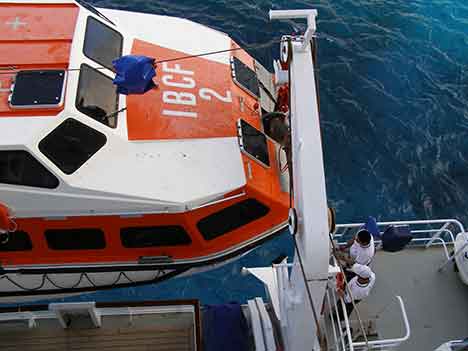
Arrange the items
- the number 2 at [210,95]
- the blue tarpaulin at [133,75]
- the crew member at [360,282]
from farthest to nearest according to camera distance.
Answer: the number 2 at [210,95] → the blue tarpaulin at [133,75] → the crew member at [360,282]

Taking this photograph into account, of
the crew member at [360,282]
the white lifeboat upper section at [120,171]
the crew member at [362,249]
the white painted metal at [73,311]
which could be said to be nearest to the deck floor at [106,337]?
the white painted metal at [73,311]

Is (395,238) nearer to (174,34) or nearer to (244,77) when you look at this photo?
(244,77)

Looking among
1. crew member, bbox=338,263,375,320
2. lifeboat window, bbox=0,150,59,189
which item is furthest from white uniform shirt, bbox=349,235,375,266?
lifeboat window, bbox=0,150,59,189

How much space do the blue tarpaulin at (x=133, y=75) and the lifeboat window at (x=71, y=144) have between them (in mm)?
663

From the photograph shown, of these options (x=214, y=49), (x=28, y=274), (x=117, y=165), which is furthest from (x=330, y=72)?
(x=28, y=274)

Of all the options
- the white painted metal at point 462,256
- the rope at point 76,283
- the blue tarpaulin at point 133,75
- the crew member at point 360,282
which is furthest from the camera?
the rope at point 76,283

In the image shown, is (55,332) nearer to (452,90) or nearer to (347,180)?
(347,180)

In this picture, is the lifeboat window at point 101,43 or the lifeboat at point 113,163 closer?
the lifeboat at point 113,163

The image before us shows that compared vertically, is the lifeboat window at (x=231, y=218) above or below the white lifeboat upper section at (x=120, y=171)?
below

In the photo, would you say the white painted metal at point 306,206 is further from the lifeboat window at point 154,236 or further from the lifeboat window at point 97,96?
the lifeboat window at point 97,96

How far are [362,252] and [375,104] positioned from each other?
6423mm

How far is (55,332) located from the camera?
6898 millimetres

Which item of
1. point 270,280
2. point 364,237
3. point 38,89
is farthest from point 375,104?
point 38,89

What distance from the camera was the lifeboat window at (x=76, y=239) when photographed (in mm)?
6930
